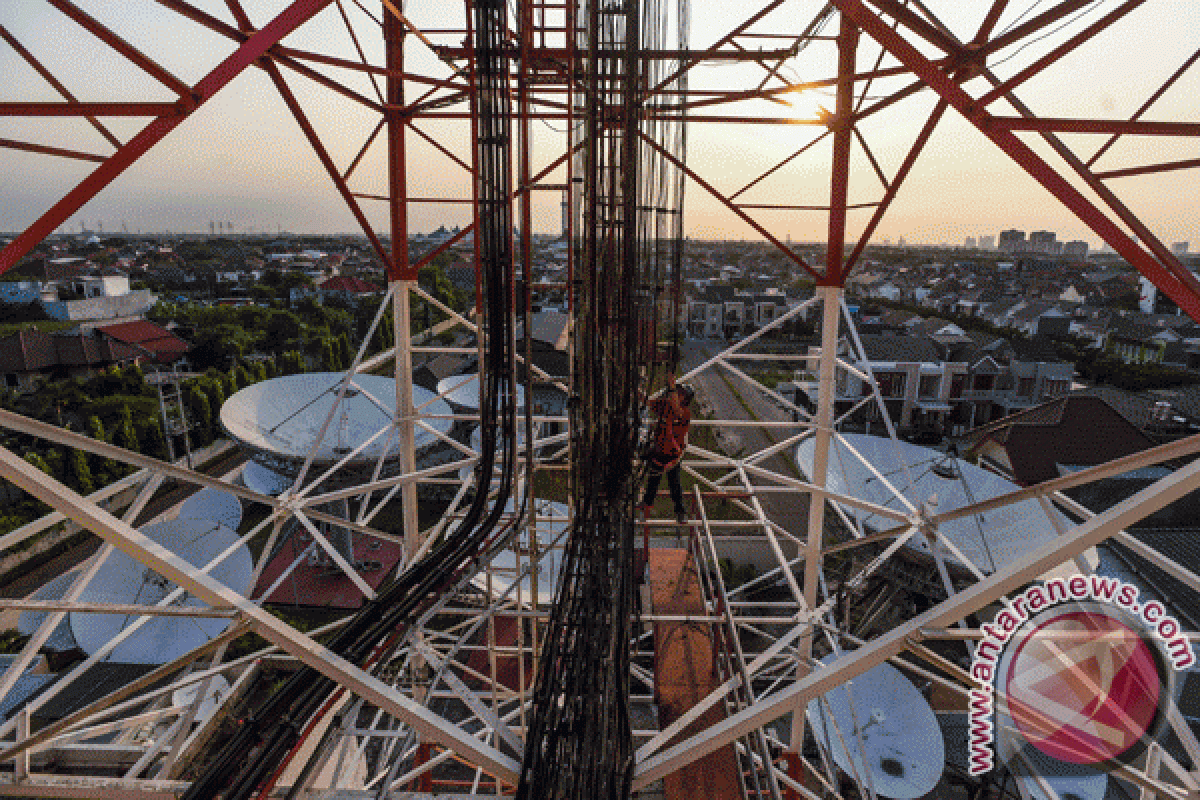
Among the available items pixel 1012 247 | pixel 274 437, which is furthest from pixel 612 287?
pixel 1012 247

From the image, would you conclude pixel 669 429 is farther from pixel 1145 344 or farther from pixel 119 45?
pixel 1145 344

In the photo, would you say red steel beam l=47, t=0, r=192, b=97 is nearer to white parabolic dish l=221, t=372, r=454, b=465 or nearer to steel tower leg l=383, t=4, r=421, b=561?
steel tower leg l=383, t=4, r=421, b=561

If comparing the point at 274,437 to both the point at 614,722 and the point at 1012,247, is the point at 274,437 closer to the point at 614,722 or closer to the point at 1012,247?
the point at 614,722

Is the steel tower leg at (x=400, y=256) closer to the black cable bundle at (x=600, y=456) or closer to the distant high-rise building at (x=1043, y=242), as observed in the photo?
Answer: the black cable bundle at (x=600, y=456)

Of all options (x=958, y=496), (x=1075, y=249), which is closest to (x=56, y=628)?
(x=958, y=496)

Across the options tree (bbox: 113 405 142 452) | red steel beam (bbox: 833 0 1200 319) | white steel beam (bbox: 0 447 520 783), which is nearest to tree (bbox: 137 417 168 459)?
tree (bbox: 113 405 142 452)
